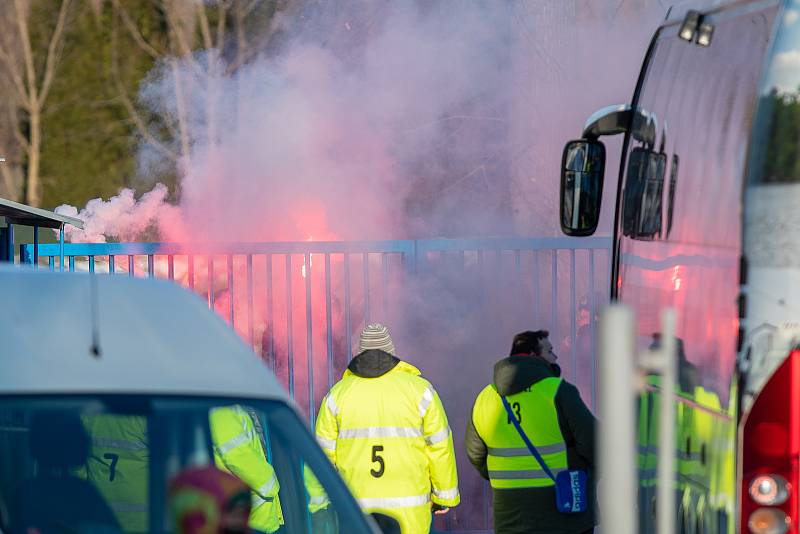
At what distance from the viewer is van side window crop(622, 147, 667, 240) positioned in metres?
4.93

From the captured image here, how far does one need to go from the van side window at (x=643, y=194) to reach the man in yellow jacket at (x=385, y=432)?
4.42ft

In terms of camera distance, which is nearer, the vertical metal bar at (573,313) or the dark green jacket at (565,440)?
the dark green jacket at (565,440)

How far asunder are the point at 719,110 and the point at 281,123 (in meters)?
10.9

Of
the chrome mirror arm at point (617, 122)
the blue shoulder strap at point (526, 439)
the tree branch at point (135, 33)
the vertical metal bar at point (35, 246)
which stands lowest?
the blue shoulder strap at point (526, 439)

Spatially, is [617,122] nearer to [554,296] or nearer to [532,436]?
[532,436]

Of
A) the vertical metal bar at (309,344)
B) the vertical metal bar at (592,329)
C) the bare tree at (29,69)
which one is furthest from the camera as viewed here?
the bare tree at (29,69)

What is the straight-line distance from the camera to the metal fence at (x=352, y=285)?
28.5 feet

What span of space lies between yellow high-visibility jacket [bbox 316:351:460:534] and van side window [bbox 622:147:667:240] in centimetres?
136

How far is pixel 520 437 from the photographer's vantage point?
6551 millimetres

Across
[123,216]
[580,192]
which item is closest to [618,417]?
[580,192]

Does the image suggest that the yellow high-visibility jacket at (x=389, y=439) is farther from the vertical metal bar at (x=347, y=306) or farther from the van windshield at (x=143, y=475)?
the van windshield at (x=143, y=475)

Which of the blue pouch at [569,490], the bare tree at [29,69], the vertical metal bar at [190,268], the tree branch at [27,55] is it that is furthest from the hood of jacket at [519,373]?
the tree branch at [27,55]

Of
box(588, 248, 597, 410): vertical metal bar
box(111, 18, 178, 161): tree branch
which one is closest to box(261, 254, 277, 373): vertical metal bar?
box(588, 248, 597, 410): vertical metal bar

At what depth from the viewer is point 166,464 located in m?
3.56
